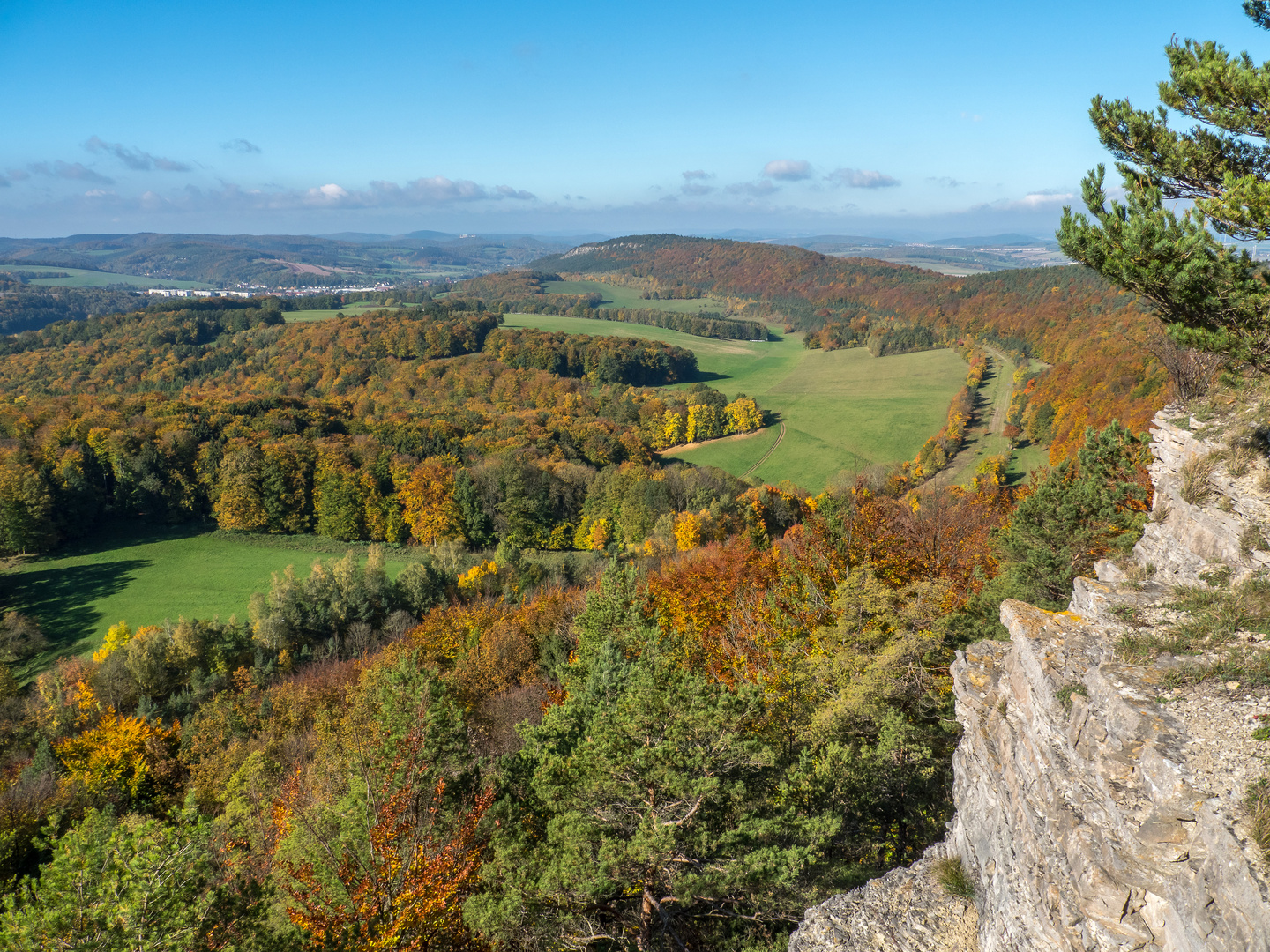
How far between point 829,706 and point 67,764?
30.3 metres

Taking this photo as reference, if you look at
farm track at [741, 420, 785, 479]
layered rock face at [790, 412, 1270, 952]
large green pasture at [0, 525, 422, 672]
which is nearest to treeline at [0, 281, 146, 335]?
large green pasture at [0, 525, 422, 672]

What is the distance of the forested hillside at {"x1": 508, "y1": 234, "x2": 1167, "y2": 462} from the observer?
48375mm

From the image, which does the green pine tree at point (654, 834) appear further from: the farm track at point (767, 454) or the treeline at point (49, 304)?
the treeline at point (49, 304)

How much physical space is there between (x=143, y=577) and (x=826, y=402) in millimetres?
76043

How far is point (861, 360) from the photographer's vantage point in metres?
104

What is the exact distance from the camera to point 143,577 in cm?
4606

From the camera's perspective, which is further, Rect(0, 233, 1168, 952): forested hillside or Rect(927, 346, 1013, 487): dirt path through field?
Rect(927, 346, 1013, 487): dirt path through field

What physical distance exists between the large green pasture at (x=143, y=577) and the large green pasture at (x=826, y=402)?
3980 cm

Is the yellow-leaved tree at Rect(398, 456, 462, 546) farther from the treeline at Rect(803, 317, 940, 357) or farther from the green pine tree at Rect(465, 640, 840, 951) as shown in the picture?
the treeline at Rect(803, 317, 940, 357)

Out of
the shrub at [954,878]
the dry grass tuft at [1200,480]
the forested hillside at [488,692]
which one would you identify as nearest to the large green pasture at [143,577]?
the forested hillside at [488,692]

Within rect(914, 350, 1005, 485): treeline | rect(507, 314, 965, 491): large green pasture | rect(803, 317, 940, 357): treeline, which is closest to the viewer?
rect(914, 350, 1005, 485): treeline

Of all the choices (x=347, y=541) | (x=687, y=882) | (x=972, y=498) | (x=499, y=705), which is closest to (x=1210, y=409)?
(x=687, y=882)

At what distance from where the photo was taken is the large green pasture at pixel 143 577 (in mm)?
40812

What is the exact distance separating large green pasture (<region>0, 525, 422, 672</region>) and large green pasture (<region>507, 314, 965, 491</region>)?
39800 millimetres
